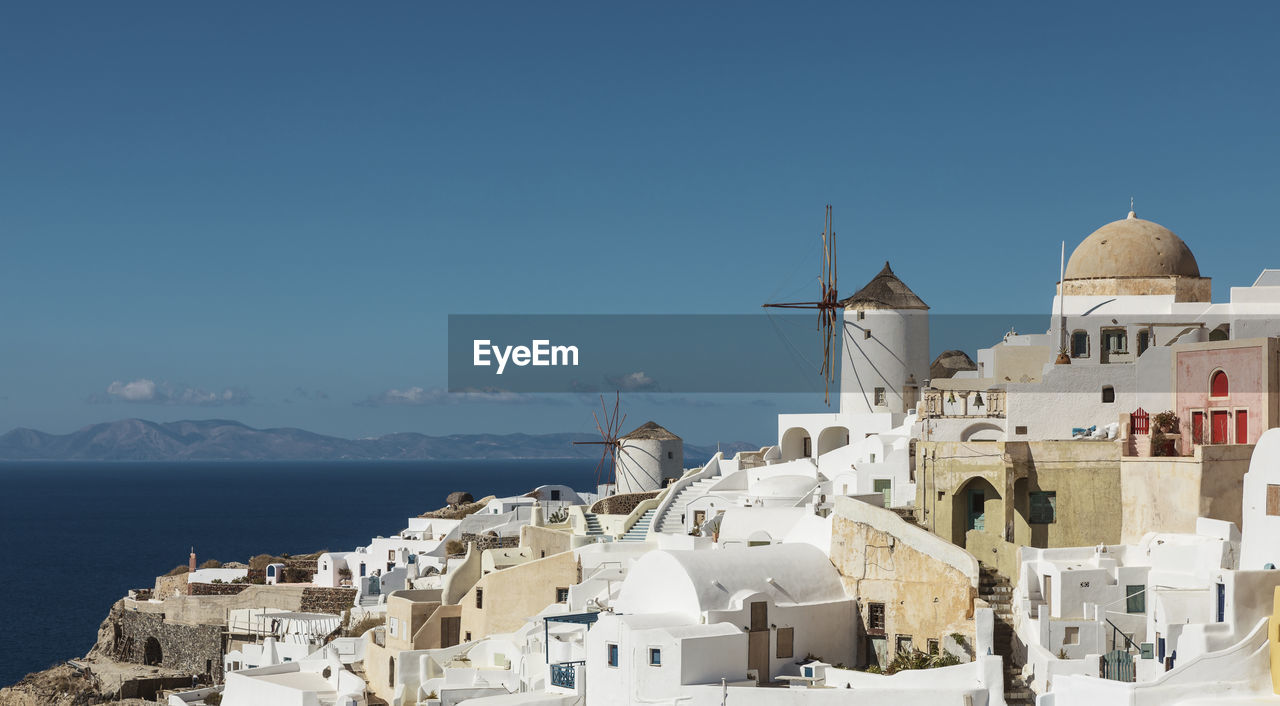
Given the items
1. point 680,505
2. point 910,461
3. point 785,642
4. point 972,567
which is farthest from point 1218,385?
point 680,505

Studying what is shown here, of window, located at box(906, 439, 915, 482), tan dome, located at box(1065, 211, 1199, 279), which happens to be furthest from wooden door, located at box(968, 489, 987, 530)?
tan dome, located at box(1065, 211, 1199, 279)

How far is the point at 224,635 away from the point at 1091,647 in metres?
30.8

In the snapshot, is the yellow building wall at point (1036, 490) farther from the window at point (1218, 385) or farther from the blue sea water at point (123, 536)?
the blue sea water at point (123, 536)

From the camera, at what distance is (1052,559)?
74.6 feet

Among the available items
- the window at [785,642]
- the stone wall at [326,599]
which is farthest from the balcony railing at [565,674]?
the stone wall at [326,599]

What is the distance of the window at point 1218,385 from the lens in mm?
24484

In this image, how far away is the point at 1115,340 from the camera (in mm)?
30984

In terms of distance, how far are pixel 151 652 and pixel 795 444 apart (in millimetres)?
23081

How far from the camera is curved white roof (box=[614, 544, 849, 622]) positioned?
75.6 feet

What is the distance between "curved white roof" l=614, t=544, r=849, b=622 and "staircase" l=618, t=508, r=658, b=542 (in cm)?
1040

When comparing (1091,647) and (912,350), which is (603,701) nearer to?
(1091,647)

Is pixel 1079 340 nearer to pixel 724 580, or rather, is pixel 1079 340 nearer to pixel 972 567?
pixel 972 567

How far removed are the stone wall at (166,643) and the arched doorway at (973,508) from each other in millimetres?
26312

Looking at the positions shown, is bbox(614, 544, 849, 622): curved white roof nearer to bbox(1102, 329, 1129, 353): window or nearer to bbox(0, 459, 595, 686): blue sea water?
bbox(1102, 329, 1129, 353): window
